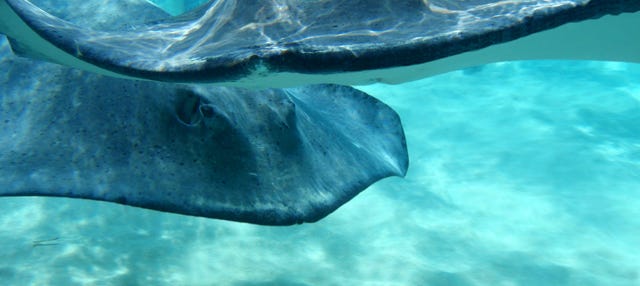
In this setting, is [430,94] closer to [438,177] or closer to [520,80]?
[520,80]

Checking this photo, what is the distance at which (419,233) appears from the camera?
440cm

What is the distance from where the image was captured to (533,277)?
3793 mm

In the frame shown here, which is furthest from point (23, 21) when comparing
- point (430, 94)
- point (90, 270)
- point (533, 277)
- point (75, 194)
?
point (430, 94)

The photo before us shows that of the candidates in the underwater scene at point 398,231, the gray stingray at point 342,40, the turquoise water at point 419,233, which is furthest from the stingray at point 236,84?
the turquoise water at point 419,233

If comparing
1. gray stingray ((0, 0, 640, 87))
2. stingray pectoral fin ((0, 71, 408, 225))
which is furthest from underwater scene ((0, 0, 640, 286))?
gray stingray ((0, 0, 640, 87))

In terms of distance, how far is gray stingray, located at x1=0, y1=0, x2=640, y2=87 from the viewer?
175 cm

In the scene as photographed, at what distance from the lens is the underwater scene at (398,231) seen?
3488 millimetres

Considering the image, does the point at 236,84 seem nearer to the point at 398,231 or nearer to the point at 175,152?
the point at 175,152

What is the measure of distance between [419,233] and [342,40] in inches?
116

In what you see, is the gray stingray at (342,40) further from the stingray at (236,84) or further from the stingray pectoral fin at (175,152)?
the stingray pectoral fin at (175,152)

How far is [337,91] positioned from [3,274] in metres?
3.75

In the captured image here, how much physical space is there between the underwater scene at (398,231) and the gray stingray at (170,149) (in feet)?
0.30

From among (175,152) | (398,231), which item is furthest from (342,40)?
(398,231)

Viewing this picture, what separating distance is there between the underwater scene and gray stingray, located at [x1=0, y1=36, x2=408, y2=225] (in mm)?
92
